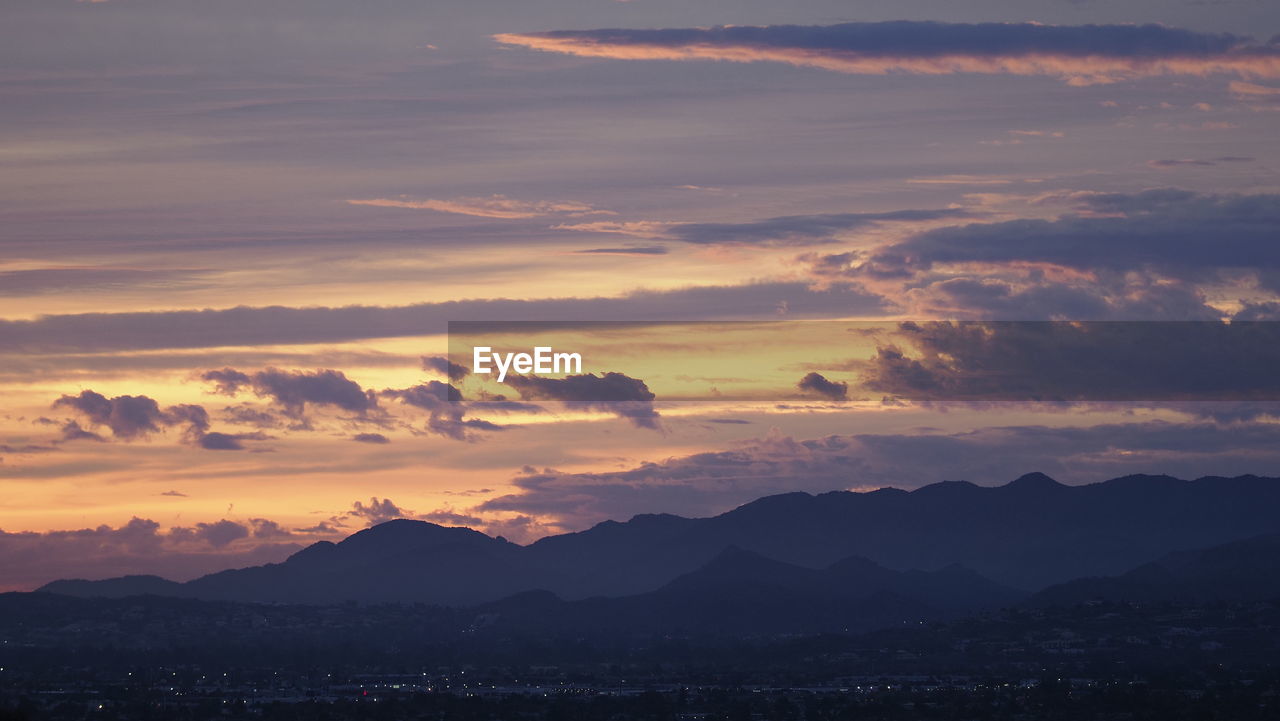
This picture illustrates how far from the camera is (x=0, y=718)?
13388cm
